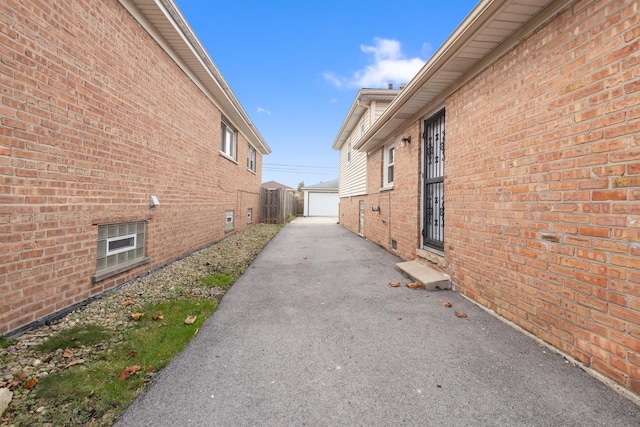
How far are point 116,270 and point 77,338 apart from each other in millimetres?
1502

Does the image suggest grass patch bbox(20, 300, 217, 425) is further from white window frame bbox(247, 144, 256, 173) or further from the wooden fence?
the wooden fence

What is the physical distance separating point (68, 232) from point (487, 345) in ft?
15.6

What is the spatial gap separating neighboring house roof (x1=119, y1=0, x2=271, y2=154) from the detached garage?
57.1ft

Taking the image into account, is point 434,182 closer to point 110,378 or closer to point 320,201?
point 110,378

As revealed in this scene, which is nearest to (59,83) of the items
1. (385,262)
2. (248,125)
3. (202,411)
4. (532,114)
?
(202,411)

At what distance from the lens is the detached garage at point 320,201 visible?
85.0 ft

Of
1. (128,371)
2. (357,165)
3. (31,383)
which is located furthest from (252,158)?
(31,383)

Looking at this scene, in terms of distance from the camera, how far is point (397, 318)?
3174 mm

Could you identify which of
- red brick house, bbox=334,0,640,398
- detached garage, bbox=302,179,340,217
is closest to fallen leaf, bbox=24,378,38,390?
red brick house, bbox=334,0,640,398

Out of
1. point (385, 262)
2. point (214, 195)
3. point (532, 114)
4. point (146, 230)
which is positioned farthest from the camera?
point (214, 195)

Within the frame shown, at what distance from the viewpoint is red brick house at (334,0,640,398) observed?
1.94 m

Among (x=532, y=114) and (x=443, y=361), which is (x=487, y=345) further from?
(x=532, y=114)

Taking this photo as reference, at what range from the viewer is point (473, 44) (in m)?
3.26

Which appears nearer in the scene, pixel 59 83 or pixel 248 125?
pixel 59 83
